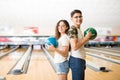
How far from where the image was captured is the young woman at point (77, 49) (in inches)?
92.2

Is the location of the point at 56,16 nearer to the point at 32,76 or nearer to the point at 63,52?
the point at 32,76

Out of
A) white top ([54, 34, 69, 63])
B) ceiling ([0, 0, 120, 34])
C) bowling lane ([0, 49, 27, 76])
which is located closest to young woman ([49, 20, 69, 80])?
white top ([54, 34, 69, 63])

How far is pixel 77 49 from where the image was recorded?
2.37 meters

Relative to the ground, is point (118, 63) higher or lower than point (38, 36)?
lower

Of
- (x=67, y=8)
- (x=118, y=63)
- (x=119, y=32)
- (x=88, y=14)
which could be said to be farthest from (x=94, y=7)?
(x=118, y=63)

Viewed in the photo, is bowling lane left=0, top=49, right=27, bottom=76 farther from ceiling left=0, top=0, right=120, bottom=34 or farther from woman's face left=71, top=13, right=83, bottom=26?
ceiling left=0, top=0, right=120, bottom=34

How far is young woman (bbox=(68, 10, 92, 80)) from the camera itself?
7.68ft

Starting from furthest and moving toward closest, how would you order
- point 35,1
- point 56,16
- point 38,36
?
point 38,36 → point 56,16 → point 35,1

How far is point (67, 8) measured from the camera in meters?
10.3

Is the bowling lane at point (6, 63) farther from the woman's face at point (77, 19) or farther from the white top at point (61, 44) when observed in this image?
the woman's face at point (77, 19)

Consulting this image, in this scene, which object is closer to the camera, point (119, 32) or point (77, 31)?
point (77, 31)

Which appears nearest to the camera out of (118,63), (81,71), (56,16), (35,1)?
(81,71)

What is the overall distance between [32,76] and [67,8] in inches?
243

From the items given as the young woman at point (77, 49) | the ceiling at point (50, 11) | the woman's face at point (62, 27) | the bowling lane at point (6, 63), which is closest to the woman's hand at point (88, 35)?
the young woman at point (77, 49)
